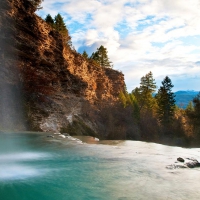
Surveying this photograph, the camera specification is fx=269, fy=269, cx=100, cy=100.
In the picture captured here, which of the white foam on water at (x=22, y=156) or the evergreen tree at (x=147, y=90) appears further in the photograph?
the evergreen tree at (x=147, y=90)

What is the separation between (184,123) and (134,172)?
53072 millimetres

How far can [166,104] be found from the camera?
66000 millimetres

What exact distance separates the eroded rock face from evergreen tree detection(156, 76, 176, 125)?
914 inches

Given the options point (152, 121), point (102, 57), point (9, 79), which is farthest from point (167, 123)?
point (9, 79)

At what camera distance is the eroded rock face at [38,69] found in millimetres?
34281

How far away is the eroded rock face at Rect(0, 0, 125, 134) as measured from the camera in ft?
112

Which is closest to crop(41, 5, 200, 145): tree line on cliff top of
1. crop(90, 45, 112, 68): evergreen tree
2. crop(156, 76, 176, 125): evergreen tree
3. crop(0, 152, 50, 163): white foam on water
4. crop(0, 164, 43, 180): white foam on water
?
crop(156, 76, 176, 125): evergreen tree

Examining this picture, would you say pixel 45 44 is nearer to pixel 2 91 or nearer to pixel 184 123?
pixel 2 91

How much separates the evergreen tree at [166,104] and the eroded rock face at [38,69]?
76.2 feet

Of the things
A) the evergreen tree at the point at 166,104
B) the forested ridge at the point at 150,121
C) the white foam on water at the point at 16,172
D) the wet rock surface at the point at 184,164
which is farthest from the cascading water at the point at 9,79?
the evergreen tree at the point at 166,104

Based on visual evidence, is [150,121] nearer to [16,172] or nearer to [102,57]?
[102,57]

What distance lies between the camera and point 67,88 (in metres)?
44.2

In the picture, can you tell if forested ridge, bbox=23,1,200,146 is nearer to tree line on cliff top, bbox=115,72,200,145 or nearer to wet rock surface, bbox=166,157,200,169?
tree line on cliff top, bbox=115,72,200,145

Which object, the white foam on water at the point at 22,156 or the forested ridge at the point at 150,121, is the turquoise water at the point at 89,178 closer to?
the white foam on water at the point at 22,156
